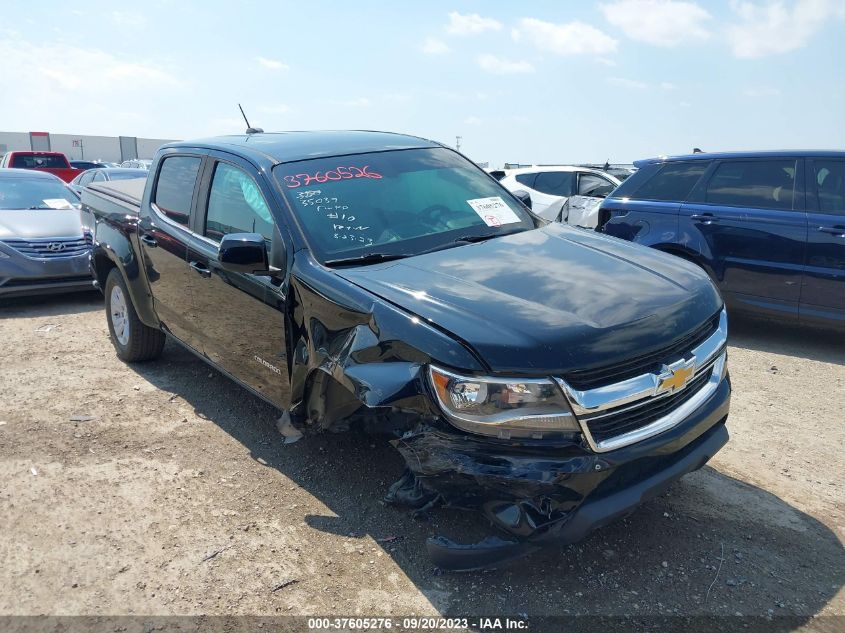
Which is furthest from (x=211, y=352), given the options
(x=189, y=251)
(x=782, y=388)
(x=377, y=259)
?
(x=782, y=388)

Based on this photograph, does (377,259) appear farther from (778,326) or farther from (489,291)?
(778,326)

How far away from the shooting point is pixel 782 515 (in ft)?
10.4

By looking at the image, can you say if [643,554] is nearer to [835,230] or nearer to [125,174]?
[835,230]

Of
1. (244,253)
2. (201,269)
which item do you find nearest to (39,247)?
(201,269)

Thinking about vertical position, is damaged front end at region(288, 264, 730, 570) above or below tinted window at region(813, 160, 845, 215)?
below

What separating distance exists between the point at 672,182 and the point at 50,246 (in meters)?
6.79

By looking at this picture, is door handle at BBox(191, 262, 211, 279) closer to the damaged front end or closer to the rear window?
the damaged front end

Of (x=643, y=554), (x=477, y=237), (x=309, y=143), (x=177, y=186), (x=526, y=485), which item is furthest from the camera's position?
(x=177, y=186)

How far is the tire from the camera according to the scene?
5.33 meters

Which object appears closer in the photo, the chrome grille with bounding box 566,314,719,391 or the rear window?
the chrome grille with bounding box 566,314,719,391

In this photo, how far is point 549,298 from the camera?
8.87 ft

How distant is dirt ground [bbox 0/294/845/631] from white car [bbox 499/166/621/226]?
230 inches

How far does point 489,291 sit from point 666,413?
857 millimetres

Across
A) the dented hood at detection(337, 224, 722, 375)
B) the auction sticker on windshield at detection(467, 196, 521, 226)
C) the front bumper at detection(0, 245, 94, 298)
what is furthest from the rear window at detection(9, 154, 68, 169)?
the dented hood at detection(337, 224, 722, 375)
